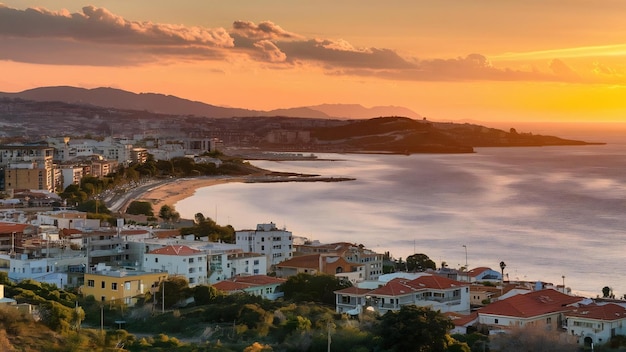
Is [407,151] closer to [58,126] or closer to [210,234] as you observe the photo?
[58,126]

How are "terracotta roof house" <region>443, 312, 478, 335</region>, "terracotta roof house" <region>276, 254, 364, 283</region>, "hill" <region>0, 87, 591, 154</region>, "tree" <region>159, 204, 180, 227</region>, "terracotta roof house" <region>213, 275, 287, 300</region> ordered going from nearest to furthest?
"terracotta roof house" <region>443, 312, 478, 335</region>
"terracotta roof house" <region>213, 275, 287, 300</region>
"terracotta roof house" <region>276, 254, 364, 283</region>
"tree" <region>159, 204, 180, 227</region>
"hill" <region>0, 87, 591, 154</region>

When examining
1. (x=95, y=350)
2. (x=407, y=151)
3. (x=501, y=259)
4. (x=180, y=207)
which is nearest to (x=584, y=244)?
(x=501, y=259)

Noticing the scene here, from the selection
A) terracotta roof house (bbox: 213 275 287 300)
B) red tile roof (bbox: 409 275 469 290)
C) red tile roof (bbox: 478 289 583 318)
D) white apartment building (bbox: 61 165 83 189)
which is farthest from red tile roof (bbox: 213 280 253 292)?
white apartment building (bbox: 61 165 83 189)

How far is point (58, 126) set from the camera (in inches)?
4200

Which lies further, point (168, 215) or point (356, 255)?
point (168, 215)

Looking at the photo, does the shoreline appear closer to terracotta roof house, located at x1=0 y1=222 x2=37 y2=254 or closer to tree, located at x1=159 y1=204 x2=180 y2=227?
tree, located at x1=159 y1=204 x2=180 y2=227

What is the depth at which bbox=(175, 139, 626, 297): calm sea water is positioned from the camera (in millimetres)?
19734

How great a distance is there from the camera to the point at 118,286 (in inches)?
485

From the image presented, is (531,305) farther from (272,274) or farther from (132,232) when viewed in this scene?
(132,232)

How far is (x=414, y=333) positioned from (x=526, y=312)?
89.0 inches

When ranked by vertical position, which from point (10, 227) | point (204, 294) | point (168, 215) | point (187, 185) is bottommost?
point (187, 185)

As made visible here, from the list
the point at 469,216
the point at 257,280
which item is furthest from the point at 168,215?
the point at 257,280

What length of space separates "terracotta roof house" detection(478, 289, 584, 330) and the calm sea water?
382 centimetres

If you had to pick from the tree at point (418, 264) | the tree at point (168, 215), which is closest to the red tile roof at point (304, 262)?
the tree at point (418, 264)
